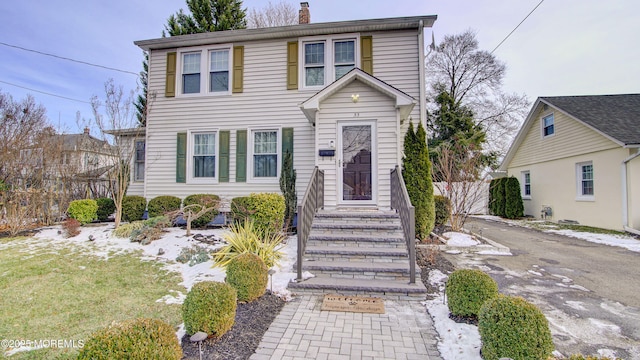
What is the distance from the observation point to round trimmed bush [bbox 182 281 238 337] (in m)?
2.72

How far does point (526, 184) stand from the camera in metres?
14.5

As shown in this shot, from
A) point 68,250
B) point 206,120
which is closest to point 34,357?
point 68,250

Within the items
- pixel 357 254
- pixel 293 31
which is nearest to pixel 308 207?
pixel 357 254

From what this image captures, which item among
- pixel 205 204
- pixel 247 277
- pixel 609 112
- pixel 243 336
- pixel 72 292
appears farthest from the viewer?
pixel 609 112

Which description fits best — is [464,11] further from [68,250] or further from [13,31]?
[13,31]

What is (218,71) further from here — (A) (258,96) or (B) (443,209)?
(B) (443,209)

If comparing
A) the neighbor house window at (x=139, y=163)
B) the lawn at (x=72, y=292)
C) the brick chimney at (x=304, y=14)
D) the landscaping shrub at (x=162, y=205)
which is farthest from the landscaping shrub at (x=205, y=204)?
the brick chimney at (x=304, y=14)

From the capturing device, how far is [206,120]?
917 centimetres

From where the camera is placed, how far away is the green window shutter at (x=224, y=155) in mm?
8930

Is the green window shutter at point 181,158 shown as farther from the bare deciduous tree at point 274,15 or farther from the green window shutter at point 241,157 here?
the bare deciduous tree at point 274,15

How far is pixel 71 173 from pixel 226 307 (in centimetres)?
1012

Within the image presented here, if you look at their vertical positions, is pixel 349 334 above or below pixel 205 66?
below

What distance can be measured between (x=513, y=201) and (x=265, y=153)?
12.2 m

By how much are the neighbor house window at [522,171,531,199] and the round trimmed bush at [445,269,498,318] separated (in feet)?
45.6
